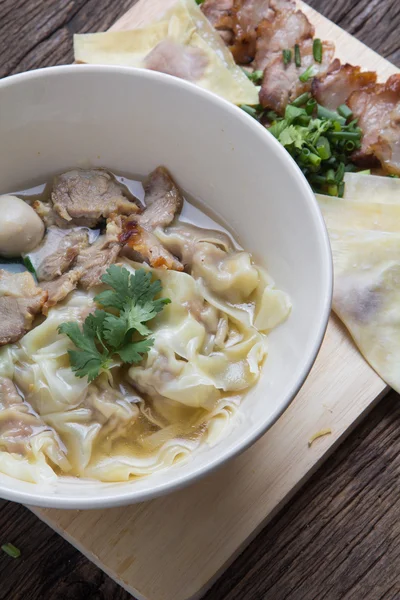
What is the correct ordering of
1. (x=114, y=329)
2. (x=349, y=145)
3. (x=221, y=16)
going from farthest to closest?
(x=221, y=16)
(x=349, y=145)
(x=114, y=329)

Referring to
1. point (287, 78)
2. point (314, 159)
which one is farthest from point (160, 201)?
point (287, 78)

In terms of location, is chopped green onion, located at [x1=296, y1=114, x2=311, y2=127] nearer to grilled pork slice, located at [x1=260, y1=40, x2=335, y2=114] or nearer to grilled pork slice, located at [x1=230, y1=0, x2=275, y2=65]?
grilled pork slice, located at [x1=260, y1=40, x2=335, y2=114]

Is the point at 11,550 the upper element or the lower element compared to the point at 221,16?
lower

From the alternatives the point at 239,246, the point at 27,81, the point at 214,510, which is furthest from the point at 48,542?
the point at 27,81

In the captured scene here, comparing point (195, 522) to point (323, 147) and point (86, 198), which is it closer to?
point (86, 198)

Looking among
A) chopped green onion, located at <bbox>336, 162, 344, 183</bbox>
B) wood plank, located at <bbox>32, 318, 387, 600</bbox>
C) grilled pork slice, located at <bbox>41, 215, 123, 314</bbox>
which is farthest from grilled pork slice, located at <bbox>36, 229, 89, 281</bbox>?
chopped green onion, located at <bbox>336, 162, 344, 183</bbox>

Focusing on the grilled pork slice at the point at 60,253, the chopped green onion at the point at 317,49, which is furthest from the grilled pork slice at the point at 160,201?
the chopped green onion at the point at 317,49
